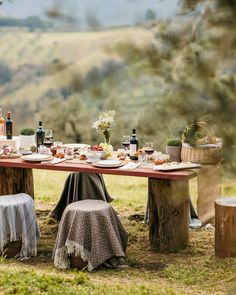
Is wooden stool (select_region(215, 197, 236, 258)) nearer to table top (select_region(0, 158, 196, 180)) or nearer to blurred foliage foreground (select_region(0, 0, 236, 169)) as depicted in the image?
table top (select_region(0, 158, 196, 180))

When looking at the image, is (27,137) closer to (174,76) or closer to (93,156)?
(93,156)

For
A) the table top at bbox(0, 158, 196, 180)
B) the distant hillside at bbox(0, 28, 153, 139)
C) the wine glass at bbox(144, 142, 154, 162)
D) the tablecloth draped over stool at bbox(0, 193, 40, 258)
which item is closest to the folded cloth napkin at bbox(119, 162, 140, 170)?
the table top at bbox(0, 158, 196, 180)

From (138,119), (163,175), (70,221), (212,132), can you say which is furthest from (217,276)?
(138,119)

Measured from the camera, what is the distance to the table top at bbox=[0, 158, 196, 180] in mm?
4109

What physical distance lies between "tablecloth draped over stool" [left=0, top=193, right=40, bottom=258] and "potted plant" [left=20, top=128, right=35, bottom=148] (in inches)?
27.2

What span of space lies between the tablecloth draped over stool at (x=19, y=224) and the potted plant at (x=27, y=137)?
691 millimetres

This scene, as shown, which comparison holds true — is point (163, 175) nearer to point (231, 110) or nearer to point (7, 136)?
point (7, 136)

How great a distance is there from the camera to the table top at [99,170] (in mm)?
4109

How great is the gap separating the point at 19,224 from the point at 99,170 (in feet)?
2.37

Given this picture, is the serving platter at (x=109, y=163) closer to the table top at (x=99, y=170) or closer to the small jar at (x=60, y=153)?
the table top at (x=99, y=170)

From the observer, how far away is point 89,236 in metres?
4.12

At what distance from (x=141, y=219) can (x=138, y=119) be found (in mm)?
4756

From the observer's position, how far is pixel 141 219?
18.5 feet

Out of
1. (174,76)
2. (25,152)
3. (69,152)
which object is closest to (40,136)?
(25,152)
